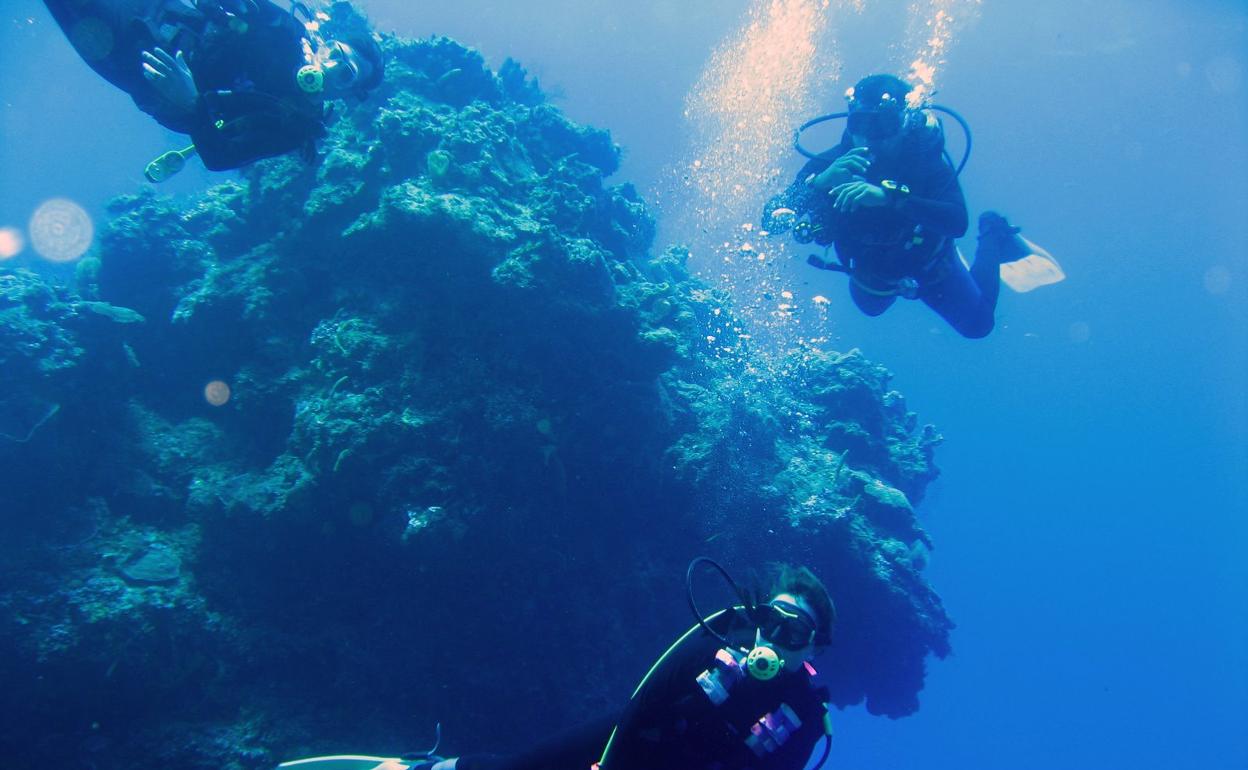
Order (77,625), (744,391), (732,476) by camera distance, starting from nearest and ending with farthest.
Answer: (77,625) → (732,476) → (744,391)

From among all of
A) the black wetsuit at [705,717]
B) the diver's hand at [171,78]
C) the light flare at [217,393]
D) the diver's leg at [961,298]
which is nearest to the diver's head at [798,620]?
the black wetsuit at [705,717]

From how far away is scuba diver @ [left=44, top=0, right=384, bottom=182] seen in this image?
3756mm

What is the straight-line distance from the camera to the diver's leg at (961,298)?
6.83 meters

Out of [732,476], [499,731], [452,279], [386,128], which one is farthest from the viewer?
[732,476]

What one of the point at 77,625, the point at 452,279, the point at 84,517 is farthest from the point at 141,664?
the point at 452,279

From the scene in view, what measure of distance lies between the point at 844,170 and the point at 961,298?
2874 mm

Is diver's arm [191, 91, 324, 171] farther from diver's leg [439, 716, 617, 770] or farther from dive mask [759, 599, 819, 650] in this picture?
diver's leg [439, 716, 617, 770]

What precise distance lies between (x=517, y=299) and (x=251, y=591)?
5.55 m

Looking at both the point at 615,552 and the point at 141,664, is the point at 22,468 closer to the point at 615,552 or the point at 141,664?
the point at 141,664

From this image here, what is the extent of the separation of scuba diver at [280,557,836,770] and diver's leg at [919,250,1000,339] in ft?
16.5

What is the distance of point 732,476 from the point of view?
10375 millimetres

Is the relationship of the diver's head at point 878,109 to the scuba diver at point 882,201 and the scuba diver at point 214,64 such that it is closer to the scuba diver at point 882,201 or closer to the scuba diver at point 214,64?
the scuba diver at point 882,201

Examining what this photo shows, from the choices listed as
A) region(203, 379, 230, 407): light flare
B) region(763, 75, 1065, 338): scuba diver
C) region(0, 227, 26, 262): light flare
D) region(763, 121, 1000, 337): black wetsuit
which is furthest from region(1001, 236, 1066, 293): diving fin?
region(0, 227, 26, 262): light flare

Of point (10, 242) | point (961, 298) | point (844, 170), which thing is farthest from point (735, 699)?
point (10, 242)
